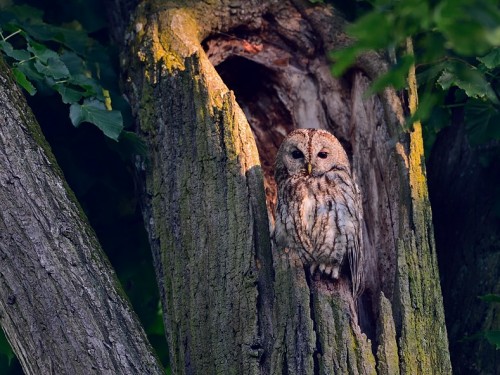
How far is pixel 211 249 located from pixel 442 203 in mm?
1349

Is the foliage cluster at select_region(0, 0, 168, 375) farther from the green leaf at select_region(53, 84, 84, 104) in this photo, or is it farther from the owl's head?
the owl's head

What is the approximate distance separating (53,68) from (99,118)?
13.2 inches

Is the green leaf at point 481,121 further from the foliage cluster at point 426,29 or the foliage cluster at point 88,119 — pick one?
the foliage cluster at point 426,29

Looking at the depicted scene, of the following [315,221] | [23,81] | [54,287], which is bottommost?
[54,287]

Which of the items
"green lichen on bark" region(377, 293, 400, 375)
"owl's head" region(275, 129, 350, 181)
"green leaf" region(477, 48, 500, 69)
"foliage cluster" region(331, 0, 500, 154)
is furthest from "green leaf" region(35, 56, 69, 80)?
"foliage cluster" region(331, 0, 500, 154)

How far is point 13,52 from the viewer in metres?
3.44

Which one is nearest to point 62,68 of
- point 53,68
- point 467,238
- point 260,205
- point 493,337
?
point 53,68

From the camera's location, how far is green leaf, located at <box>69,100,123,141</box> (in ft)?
11.0

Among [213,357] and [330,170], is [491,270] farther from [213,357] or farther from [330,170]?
[213,357]

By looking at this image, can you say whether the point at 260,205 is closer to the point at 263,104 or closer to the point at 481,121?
the point at 481,121

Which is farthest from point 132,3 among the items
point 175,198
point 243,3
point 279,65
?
point 175,198

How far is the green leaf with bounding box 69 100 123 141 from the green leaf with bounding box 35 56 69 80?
15cm

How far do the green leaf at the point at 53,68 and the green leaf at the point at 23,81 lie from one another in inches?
4.5

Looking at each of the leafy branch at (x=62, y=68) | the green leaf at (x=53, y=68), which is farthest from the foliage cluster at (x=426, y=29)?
the green leaf at (x=53, y=68)
